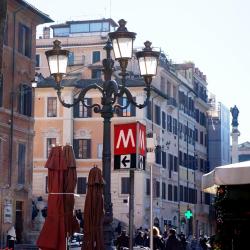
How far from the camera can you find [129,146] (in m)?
9.59

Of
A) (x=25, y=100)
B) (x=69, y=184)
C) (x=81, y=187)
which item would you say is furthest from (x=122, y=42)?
(x=81, y=187)

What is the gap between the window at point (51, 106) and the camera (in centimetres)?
5384

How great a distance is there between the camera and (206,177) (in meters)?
10.3

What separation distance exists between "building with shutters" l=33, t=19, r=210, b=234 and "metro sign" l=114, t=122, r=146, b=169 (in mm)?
36479

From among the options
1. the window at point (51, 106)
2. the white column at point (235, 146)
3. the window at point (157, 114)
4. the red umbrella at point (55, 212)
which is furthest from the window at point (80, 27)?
the red umbrella at point (55, 212)

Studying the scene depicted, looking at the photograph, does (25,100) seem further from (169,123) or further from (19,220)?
(169,123)

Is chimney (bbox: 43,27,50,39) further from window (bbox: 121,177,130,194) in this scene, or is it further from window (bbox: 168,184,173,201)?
window (bbox: 121,177,130,194)

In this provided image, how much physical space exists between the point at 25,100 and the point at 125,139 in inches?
1116

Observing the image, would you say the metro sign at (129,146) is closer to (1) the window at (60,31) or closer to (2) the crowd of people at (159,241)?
(2) the crowd of people at (159,241)

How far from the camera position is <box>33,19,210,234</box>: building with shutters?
52438 mm

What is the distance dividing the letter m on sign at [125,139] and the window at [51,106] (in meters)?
44.3

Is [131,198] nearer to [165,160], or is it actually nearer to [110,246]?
[110,246]

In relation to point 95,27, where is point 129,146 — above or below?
below

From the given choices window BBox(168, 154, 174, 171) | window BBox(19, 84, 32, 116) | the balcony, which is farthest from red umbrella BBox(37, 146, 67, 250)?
window BBox(168, 154, 174, 171)
